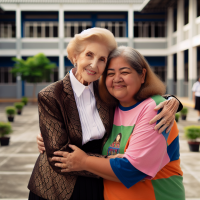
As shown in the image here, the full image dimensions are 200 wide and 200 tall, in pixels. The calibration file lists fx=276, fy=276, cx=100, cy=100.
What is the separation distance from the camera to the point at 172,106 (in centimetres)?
185

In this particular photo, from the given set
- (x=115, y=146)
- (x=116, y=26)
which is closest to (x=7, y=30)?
(x=116, y=26)

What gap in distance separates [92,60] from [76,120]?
0.41 metres

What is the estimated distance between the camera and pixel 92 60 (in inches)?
71.8

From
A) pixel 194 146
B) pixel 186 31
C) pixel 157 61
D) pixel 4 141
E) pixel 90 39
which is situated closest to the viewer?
pixel 90 39

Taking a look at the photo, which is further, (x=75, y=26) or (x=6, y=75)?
(x=6, y=75)

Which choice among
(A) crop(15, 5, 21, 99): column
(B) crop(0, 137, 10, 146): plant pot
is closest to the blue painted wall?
(A) crop(15, 5, 21, 99): column

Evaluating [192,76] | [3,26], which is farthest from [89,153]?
[3,26]

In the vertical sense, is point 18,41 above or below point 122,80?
above

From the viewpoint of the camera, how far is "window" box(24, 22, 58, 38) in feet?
84.5

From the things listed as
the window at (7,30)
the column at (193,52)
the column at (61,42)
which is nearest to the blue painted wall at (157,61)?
the column at (193,52)

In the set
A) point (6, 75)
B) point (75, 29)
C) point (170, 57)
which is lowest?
point (6, 75)

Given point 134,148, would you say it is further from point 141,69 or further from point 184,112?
point 184,112

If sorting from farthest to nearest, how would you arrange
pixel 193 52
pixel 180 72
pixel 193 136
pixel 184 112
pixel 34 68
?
pixel 180 72
pixel 34 68
pixel 193 52
pixel 184 112
pixel 193 136

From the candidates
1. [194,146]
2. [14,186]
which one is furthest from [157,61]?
[14,186]
